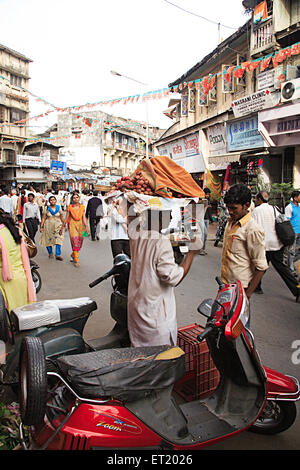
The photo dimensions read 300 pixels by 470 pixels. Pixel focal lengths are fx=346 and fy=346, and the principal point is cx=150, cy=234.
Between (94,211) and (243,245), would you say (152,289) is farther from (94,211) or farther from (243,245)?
(94,211)

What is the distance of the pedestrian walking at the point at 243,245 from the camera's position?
10.3 feet

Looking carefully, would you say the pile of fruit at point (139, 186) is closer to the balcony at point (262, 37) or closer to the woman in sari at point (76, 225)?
the woman in sari at point (76, 225)

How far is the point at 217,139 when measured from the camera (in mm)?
16359

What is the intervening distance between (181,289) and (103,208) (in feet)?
24.2

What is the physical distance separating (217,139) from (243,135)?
2.40 metres

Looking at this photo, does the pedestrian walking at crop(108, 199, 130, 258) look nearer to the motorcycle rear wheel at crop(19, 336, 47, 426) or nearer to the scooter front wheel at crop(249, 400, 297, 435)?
the scooter front wheel at crop(249, 400, 297, 435)

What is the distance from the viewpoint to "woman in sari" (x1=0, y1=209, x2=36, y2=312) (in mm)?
3338

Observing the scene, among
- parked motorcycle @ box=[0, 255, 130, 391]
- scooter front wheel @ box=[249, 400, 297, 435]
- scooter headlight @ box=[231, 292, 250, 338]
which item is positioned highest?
scooter headlight @ box=[231, 292, 250, 338]

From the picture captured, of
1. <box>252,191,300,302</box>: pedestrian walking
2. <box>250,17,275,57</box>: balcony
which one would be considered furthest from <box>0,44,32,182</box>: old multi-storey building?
<box>252,191,300,302</box>: pedestrian walking

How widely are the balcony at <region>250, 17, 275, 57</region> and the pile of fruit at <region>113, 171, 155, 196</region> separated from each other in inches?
481

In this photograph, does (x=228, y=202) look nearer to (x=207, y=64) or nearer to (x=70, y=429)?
(x=70, y=429)

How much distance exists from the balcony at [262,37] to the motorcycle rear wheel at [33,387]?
1366cm

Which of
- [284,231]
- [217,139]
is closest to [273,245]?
[284,231]
